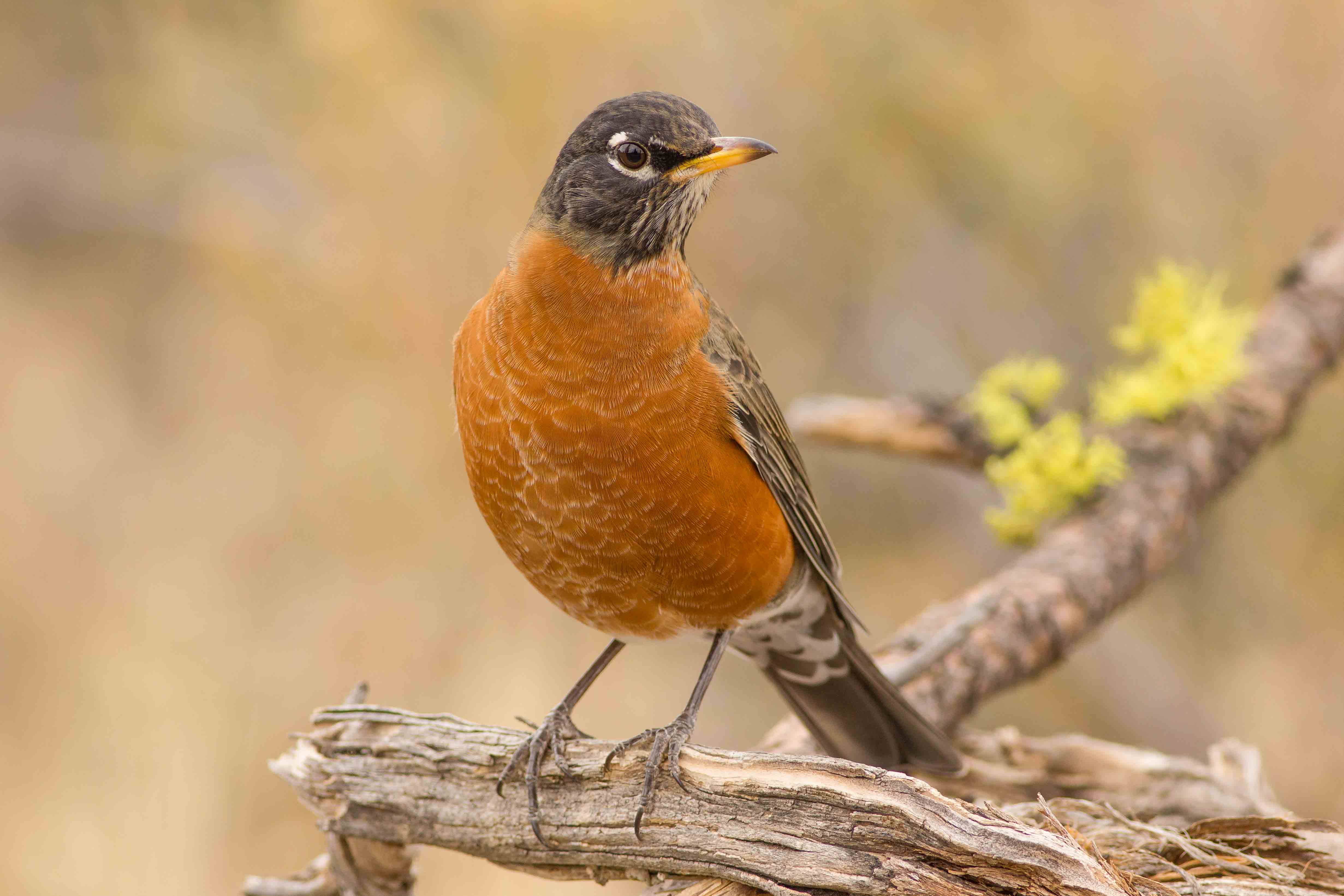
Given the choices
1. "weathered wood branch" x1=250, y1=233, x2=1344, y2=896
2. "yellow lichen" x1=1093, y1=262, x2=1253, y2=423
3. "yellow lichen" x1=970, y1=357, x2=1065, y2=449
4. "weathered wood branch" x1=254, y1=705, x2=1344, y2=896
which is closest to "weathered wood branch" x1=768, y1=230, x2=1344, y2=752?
"weathered wood branch" x1=250, y1=233, x2=1344, y2=896

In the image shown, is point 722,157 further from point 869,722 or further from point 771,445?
point 869,722

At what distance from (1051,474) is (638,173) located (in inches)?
90.6

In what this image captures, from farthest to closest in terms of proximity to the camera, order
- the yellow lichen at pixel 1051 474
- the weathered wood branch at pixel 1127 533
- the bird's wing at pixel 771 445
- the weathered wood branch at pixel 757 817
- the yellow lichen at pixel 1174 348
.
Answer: the yellow lichen at pixel 1174 348, the yellow lichen at pixel 1051 474, the weathered wood branch at pixel 1127 533, the bird's wing at pixel 771 445, the weathered wood branch at pixel 757 817

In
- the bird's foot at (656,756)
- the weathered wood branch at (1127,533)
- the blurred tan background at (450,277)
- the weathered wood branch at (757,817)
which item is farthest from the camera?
the blurred tan background at (450,277)

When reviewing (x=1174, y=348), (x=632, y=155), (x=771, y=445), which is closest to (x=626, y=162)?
(x=632, y=155)

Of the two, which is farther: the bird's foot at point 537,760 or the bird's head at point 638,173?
the bird's head at point 638,173

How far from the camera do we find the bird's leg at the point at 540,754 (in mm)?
2742

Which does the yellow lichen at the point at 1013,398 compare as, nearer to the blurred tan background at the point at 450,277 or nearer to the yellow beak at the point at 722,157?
the blurred tan background at the point at 450,277

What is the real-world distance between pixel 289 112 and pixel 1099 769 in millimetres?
4689

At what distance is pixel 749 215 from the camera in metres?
5.63

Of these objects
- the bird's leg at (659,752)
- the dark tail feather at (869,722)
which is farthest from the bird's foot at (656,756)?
the dark tail feather at (869,722)

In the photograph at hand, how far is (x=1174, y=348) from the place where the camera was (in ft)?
14.9

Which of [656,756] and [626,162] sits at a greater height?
[626,162]

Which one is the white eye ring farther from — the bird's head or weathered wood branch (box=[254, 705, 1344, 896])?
weathered wood branch (box=[254, 705, 1344, 896])
